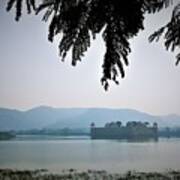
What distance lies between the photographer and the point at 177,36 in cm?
243

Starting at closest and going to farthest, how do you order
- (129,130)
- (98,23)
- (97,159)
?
(98,23), (97,159), (129,130)

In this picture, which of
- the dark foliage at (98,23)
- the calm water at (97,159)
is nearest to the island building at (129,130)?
the calm water at (97,159)

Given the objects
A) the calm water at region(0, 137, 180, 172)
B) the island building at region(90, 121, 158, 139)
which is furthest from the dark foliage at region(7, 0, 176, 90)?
the island building at region(90, 121, 158, 139)

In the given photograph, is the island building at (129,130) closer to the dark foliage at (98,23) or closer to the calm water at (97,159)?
the calm water at (97,159)

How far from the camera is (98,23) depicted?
1.67 metres

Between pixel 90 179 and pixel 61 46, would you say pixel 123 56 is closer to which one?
pixel 61 46

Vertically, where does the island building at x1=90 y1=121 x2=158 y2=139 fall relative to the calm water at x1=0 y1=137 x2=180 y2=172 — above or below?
above

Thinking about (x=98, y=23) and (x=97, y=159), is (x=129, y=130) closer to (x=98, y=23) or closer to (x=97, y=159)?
(x=97, y=159)

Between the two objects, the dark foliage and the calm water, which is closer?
the dark foliage

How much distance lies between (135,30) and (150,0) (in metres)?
0.22

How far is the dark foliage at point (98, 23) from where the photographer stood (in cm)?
162

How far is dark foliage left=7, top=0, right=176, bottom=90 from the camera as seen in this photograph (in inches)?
63.7

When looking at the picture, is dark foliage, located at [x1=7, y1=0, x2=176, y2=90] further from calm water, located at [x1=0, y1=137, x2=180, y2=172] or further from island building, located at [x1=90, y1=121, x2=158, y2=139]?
island building, located at [x1=90, y1=121, x2=158, y2=139]

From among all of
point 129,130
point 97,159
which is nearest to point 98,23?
point 97,159
